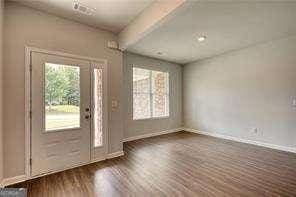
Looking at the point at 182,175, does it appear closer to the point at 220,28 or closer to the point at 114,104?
the point at 114,104

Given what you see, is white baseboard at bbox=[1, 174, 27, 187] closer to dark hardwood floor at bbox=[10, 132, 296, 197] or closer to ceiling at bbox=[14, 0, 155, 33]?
dark hardwood floor at bbox=[10, 132, 296, 197]

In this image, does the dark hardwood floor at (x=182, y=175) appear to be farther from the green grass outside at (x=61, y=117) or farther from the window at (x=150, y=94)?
the window at (x=150, y=94)

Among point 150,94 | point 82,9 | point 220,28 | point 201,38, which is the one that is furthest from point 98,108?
point 220,28

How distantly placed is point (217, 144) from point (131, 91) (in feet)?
9.72

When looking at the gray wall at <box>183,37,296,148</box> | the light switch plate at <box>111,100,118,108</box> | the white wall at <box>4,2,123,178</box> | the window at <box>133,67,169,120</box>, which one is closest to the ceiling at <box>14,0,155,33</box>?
the white wall at <box>4,2,123,178</box>

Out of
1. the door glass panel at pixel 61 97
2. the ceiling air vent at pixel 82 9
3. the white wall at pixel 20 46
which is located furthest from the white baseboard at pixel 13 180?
the ceiling air vent at pixel 82 9

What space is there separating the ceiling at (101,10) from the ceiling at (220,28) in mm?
710

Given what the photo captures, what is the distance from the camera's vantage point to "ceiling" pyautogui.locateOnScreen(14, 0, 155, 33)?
2.80m

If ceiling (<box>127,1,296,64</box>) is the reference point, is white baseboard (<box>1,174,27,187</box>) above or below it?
below

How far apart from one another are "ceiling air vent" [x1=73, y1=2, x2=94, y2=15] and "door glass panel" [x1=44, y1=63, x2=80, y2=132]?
39.9 inches

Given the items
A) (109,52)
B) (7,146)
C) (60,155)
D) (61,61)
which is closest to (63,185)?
(60,155)

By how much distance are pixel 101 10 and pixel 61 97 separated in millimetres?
1708

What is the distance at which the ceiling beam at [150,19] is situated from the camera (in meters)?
2.54

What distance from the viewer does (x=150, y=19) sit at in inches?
119
